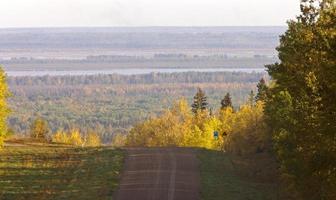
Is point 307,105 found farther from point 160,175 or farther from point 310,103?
point 160,175

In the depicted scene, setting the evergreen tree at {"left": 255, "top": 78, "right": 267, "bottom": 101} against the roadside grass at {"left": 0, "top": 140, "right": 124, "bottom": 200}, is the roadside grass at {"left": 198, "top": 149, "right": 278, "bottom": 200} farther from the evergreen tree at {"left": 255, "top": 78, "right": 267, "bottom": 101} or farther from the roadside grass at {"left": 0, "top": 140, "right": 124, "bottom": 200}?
the roadside grass at {"left": 0, "top": 140, "right": 124, "bottom": 200}

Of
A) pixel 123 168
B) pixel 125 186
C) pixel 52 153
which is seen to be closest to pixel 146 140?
pixel 52 153

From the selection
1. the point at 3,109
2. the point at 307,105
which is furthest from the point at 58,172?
the point at 307,105

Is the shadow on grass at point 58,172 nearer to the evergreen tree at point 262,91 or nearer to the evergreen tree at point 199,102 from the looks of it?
the evergreen tree at point 262,91

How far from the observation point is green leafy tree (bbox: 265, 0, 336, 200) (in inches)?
1164

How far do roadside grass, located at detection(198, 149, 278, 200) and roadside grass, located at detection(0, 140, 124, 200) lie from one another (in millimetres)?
6572

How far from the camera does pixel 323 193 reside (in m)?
34.7

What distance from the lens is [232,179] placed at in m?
51.8

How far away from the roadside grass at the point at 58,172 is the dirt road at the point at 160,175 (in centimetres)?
105

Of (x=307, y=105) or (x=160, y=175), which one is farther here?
(x=160, y=175)

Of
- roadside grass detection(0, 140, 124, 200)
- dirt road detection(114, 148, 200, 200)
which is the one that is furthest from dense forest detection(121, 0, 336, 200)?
roadside grass detection(0, 140, 124, 200)

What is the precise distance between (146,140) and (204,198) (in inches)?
3123

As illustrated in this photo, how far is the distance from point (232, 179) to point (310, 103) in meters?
19.7

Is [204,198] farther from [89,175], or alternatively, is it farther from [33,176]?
[33,176]
